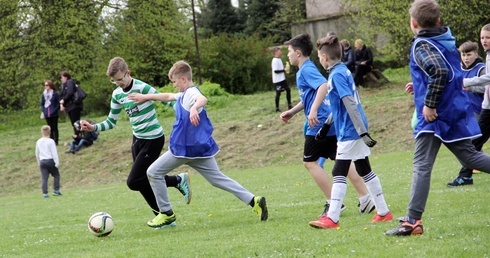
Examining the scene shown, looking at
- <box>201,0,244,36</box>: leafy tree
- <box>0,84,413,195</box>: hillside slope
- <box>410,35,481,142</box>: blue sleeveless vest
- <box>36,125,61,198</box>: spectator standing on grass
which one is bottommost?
<box>0,84,413,195</box>: hillside slope

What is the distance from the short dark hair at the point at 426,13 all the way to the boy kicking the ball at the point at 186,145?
3.01m

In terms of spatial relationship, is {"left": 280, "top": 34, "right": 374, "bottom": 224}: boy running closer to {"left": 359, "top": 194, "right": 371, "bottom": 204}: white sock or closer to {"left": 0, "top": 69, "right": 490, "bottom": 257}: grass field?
{"left": 359, "top": 194, "right": 371, "bottom": 204}: white sock

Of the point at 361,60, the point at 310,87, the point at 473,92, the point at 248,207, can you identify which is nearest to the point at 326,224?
the point at 310,87

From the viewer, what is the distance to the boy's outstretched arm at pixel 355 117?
26.6 ft

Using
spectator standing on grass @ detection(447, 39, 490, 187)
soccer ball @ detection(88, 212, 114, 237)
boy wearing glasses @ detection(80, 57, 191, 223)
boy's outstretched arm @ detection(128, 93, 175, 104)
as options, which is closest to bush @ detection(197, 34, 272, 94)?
spectator standing on grass @ detection(447, 39, 490, 187)

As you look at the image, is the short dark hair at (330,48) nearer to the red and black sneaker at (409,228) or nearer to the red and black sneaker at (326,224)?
the red and black sneaker at (326,224)

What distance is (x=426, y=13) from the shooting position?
23.1 feet

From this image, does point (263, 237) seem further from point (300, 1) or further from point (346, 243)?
point (300, 1)

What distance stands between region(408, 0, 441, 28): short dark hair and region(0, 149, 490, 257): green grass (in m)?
1.95

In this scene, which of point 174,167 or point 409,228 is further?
point 174,167

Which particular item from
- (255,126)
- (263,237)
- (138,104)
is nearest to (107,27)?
(255,126)

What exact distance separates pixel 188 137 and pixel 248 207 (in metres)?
2.56

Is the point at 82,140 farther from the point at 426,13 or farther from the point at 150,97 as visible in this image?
the point at 426,13

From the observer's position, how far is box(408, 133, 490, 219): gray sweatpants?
7.14 metres
